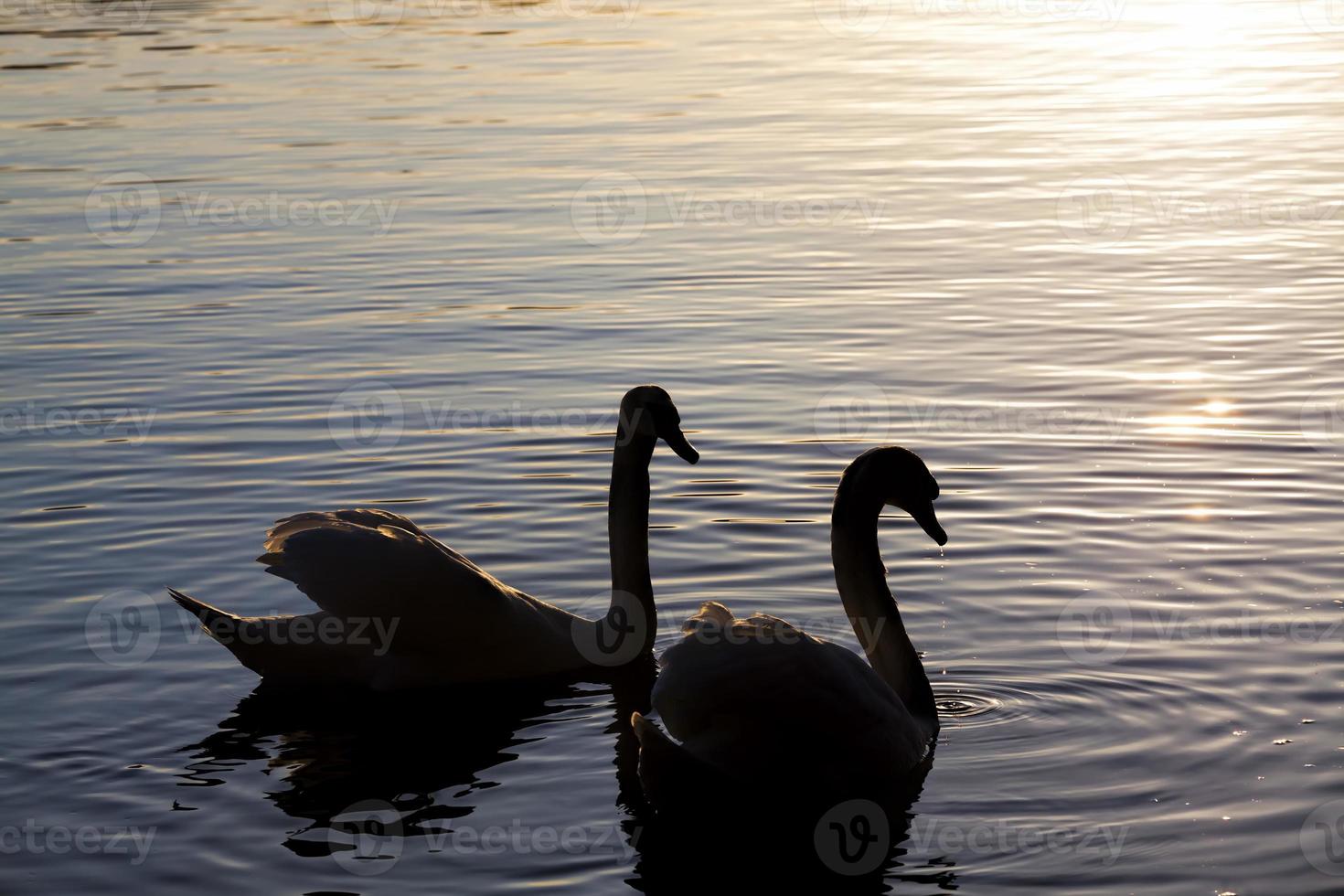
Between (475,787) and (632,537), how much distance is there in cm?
197

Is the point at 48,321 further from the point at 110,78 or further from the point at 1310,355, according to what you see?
the point at 110,78

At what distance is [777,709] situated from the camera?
698 centimetres

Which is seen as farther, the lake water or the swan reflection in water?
the lake water

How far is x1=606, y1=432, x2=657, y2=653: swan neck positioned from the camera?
9289 millimetres

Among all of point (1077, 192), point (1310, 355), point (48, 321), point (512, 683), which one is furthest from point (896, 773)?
point (1077, 192)

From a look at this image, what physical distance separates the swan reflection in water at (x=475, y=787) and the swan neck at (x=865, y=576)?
0.82m

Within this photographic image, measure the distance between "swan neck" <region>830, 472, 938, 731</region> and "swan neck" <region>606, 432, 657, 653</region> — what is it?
121 centimetres


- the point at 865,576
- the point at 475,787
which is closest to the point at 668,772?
the point at 475,787

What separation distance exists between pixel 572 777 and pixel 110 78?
1037 inches

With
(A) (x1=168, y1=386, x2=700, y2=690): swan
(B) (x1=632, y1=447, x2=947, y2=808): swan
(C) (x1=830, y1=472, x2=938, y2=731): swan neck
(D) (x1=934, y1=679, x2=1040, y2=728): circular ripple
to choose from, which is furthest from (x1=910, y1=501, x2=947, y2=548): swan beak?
(A) (x1=168, y1=386, x2=700, y2=690): swan

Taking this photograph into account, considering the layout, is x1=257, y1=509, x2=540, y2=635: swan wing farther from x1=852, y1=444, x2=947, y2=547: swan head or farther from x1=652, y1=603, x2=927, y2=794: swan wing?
x1=852, y1=444, x2=947, y2=547: swan head

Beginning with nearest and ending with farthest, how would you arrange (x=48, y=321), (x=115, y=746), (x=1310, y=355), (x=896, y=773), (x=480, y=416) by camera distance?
(x=896, y=773), (x=115, y=746), (x=480, y=416), (x=1310, y=355), (x=48, y=321)

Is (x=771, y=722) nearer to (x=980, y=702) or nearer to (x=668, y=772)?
(x=668, y=772)

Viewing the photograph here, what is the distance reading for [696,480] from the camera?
12.1 meters
